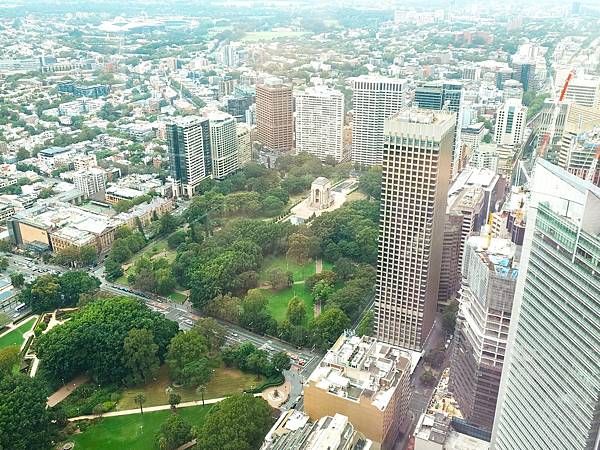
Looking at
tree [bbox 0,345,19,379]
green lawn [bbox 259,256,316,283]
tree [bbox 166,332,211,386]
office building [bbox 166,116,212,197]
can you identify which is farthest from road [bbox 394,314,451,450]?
office building [bbox 166,116,212,197]

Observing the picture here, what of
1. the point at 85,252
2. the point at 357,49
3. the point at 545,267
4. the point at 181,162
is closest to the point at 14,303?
the point at 85,252

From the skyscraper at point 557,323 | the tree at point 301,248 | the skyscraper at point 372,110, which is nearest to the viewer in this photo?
the skyscraper at point 557,323

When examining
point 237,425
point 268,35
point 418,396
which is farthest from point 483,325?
point 268,35

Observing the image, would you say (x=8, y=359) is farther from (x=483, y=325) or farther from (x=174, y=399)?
(x=483, y=325)

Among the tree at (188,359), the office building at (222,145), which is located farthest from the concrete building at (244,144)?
the tree at (188,359)

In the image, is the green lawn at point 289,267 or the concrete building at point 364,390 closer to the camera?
the concrete building at point 364,390

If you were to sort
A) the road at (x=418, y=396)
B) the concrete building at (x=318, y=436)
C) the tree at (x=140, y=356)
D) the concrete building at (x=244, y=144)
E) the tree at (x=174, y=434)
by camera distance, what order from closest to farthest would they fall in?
the concrete building at (x=318, y=436)
the tree at (x=174, y=434)
the road at (x=418, y=396)
the tree at (x=140, y=356)
the concrete building at (x=244, y=144)

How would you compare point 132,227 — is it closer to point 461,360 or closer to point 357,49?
point 461,360

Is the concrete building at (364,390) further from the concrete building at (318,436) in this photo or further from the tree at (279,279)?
the tree at (279,279)
